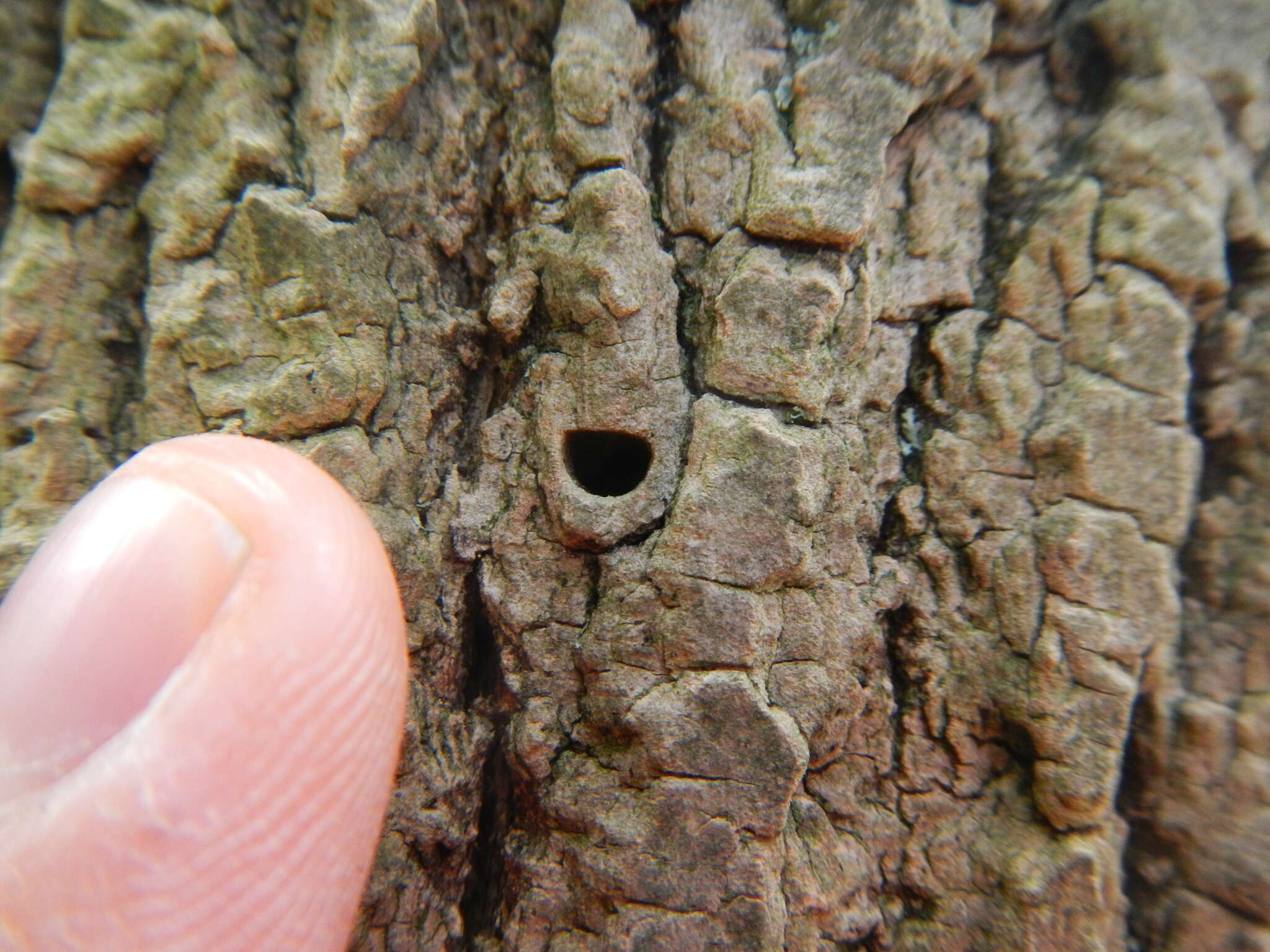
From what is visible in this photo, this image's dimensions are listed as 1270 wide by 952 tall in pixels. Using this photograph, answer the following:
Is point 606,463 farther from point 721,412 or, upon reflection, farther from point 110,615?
point 110,615

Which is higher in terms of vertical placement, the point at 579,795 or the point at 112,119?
the point at 112,119

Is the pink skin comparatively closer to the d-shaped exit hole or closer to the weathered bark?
the weathered bark

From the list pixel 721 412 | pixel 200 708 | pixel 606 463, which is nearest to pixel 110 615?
pixel 200 708

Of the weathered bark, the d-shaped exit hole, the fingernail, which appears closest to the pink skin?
the fingernail

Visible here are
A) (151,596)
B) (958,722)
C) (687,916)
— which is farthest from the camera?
(958,722)

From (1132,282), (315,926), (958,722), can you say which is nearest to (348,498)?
(315,926)

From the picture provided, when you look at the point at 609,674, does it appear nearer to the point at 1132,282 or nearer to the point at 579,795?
the point at 579,795
